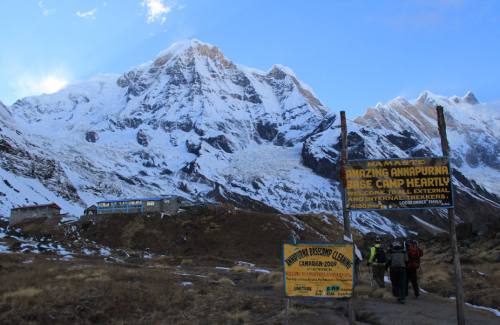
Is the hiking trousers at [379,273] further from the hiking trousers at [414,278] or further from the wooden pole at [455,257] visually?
the wooden pole at [455,257]

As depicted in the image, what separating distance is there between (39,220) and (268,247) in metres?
40.7

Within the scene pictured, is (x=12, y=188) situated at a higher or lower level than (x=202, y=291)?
higher

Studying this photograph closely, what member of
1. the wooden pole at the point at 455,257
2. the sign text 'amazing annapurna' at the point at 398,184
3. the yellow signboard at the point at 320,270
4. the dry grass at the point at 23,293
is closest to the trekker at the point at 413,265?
the wooden pole at the point at 455,257

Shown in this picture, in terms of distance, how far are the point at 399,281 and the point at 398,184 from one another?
6.44 meters

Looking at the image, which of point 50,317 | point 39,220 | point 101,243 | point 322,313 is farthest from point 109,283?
point 39,220

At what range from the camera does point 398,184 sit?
13.7 m

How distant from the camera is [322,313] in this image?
660 inches

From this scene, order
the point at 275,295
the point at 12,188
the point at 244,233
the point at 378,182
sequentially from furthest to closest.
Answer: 1. the point at 12,188
2. the point at 244,233
3. the point at 275,295
4. the point at 378,182

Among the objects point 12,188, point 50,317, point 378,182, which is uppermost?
point 12,188

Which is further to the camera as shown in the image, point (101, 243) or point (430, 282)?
point (101, 243)

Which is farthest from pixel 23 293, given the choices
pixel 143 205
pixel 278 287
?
pixel 143 205

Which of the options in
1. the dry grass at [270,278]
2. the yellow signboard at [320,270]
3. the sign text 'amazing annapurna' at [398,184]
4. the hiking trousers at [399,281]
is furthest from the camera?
the dry grass at [270,278]

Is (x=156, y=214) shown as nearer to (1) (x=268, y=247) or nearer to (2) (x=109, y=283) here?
→ (1) (x=268, y=247)

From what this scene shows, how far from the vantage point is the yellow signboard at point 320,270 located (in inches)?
492
